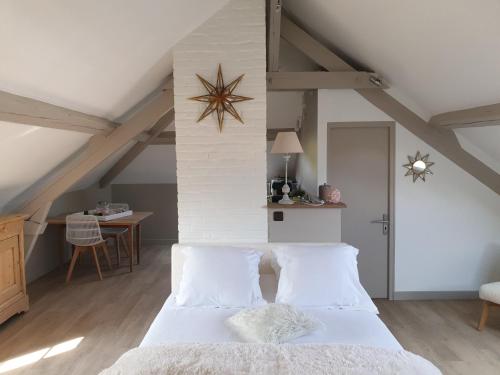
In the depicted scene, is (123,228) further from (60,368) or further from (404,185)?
(404,185)

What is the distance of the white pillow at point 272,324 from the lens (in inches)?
83.4


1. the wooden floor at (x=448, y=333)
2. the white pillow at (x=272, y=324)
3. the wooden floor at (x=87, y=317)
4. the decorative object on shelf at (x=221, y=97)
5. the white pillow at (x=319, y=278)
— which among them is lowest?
the wooden floor at (x=448, y=333)

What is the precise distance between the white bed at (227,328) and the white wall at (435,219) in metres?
1.85

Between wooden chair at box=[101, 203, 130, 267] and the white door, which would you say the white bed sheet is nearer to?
the white door

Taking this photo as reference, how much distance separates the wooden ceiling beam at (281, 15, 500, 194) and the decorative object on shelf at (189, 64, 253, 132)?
1174mm

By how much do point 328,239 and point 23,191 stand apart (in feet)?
10.8

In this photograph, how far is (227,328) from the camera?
2312mm

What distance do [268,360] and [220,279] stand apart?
0.95 metres

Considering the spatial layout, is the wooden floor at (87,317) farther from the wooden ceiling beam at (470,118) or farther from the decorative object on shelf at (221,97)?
the wooden ceiling beam at (470,118)

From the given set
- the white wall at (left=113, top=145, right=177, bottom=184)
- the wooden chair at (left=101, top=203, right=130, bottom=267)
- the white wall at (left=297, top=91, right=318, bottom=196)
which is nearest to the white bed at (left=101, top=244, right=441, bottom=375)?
the white wall at (left=297, top=91, right=318, bottom=196)

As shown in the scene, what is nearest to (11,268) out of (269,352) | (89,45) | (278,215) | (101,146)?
(101,146)

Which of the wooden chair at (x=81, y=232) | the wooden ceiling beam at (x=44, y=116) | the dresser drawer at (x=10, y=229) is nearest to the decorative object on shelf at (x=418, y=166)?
the wooden ceiling beam at (x=44, y=116)

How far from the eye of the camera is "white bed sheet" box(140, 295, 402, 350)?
2.17 metres

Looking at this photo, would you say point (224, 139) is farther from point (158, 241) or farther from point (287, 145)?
point (158, 241)
